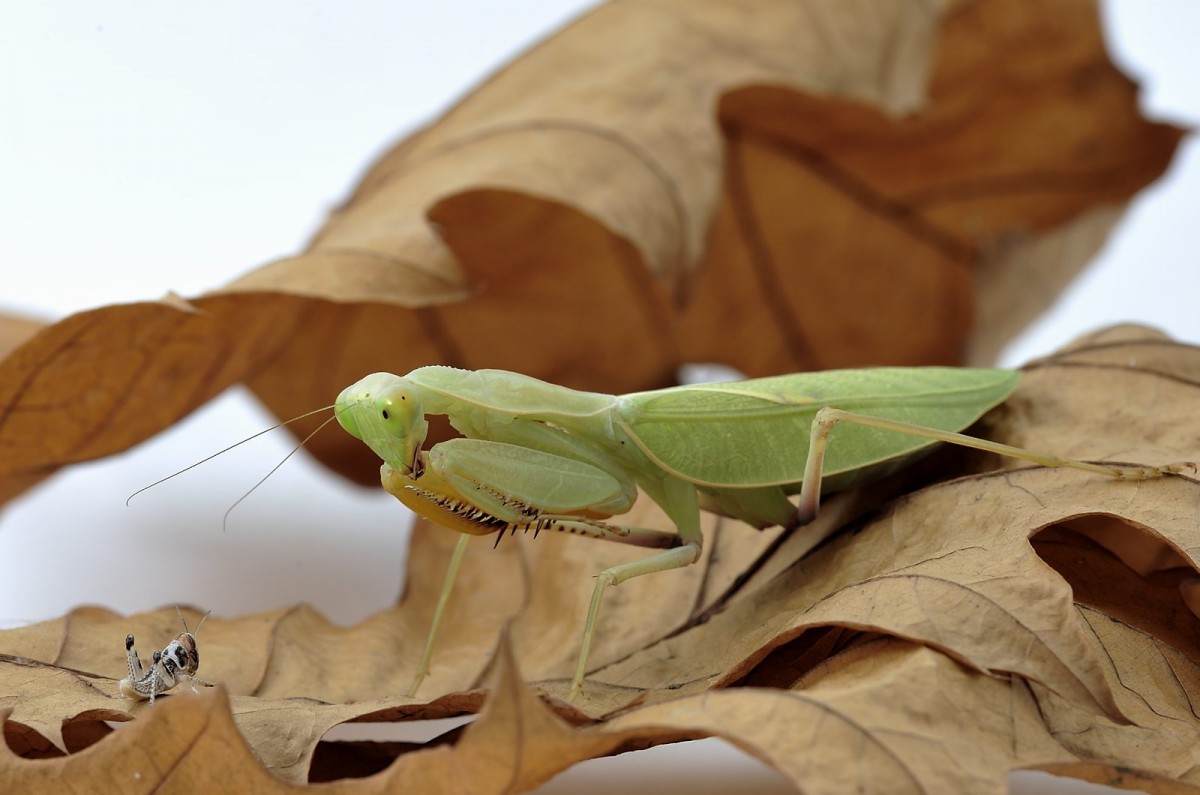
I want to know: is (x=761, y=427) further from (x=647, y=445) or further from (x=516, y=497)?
(x=516, y=497)

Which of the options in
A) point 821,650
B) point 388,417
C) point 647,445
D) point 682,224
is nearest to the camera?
point 821,650

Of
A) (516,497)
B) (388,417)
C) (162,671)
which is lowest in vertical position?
(162,671)

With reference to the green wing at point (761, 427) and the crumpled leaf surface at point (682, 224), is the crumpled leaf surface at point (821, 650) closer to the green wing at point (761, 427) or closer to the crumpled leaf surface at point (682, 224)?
the green wing at point (761, 427)

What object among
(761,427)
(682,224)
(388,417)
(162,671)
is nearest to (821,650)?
(761,427)

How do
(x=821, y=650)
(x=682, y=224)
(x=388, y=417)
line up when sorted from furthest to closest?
1. (x=682, y=224)
2. (x=388, y=417)
3. (x=821, y=650)

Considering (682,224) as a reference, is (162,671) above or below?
below

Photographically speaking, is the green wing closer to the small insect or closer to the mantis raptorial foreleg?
the mantis raptorial foreleg

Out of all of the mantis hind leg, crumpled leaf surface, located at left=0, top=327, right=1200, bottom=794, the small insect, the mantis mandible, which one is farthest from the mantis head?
the mantis hind leg

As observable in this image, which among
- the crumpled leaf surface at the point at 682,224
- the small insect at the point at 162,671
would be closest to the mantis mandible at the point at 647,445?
the small insect at the point at 162,671
